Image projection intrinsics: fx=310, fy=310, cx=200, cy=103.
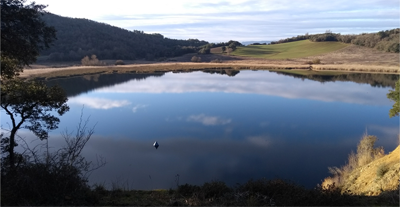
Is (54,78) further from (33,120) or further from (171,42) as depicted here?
(171,42)

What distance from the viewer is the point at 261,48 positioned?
73812 millimetres

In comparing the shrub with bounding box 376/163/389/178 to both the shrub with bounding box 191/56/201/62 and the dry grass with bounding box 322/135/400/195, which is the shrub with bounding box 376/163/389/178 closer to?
the dry grass with bounding box 322/135/400/195

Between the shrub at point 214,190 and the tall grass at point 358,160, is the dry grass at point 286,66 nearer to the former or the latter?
the tall grass at point 358,160

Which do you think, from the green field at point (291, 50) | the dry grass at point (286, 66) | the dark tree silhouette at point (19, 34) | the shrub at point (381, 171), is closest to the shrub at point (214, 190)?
the shrub at point (381, 171)

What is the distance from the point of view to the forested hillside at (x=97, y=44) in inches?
2141

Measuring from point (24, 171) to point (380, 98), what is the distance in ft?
73.2

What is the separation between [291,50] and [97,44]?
134 feet

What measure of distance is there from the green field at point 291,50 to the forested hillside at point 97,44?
1234cm

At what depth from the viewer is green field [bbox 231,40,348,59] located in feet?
196

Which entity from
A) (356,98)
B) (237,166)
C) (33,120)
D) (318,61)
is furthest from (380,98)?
(318,61)

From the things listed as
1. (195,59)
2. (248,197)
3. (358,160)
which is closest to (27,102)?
(248,197)

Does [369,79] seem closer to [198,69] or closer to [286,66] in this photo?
[286,66]

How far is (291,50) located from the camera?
2655 inches

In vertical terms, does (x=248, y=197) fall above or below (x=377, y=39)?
below
